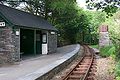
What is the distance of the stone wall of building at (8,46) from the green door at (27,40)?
24.9 ft

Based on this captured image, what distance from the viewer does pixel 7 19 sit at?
20516 mm

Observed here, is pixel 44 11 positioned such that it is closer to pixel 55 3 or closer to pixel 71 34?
pixel 55 3

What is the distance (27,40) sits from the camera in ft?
94.5

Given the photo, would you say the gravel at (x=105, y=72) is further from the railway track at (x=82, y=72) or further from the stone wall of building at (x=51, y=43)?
the stone wall of building at (x=51, y=43)

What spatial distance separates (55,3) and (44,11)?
6071 mm

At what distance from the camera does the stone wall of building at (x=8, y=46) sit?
20.6 m

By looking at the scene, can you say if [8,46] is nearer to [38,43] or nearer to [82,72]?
[82,72]

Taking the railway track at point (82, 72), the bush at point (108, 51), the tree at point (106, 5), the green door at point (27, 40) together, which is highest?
the tree at point (106, 5)

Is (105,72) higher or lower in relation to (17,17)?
lower

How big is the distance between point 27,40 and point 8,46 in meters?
8.02

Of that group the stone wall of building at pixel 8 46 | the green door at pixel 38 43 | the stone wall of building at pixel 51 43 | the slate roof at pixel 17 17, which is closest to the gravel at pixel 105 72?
the stone wall of building at pixel 8 46

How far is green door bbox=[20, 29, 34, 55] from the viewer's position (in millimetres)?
28625

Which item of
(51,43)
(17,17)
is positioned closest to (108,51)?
(51,43)

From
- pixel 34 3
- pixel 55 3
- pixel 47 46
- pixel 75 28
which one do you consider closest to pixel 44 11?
pixel 34 3
